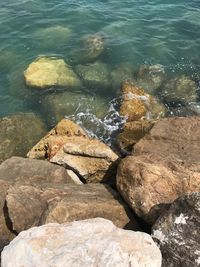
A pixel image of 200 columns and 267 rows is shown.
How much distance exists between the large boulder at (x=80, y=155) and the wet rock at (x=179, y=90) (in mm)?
4430

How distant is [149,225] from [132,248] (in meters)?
2.00

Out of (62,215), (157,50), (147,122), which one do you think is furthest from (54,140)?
(157,50)

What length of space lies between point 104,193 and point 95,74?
26.1 ft

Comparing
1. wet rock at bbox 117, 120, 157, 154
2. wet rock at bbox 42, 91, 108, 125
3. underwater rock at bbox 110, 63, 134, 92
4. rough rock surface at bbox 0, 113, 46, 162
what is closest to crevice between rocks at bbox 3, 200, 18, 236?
rough rock surface at bbox 0, 113, 46, 162

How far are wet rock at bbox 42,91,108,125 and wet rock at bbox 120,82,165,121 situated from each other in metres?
0.87

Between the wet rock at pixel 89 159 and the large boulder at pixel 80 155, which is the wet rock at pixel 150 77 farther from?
the wet rock at pixel 89 159

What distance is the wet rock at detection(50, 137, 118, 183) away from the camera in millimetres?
10523

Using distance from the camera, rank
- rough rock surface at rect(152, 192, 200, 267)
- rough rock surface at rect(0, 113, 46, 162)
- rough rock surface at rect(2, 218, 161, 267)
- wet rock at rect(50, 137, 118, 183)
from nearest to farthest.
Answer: rough rock surface at rect(2, 218, 161, 267) < rough rock surface at rect(152, 192, 200, 267) < wet rock at rect(50, 137, 118, 183) < rough rock surface at rect(0, 113, 46, 162)

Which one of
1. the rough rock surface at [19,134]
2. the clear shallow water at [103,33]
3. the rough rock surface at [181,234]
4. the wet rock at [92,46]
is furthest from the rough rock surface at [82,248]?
the wet rock at [92,46]

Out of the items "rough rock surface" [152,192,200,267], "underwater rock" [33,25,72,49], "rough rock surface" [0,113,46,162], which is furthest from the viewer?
"underwater rock" [33,25,72,49]

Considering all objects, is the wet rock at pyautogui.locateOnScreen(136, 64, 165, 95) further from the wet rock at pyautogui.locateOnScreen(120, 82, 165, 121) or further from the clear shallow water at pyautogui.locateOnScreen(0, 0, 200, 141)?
the wet rock at pyautogui.locateOnScreen(120, 82, 165, 121)

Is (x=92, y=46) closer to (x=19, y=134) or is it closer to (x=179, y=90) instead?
(x=179, y=90)

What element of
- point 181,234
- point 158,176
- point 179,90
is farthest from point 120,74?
point 181,234

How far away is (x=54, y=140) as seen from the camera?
11.5 metres
